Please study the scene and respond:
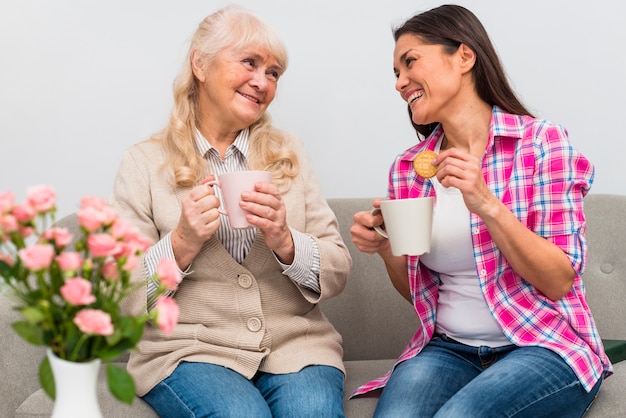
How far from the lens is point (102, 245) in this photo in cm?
83

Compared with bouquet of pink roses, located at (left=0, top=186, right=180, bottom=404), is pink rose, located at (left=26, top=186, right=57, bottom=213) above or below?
above

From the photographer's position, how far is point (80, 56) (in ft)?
7.45

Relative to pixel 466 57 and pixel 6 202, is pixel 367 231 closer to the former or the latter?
pixel 466 57

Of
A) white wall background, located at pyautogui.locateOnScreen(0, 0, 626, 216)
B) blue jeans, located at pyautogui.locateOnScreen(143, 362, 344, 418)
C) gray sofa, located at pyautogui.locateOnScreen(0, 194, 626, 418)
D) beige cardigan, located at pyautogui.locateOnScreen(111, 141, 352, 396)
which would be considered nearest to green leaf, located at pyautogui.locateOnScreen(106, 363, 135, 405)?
blue jeans, located at pyautogui.locateOnScreen(143, 362, 344, 418)

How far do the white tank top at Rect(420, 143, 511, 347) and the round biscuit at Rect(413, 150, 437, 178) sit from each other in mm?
113

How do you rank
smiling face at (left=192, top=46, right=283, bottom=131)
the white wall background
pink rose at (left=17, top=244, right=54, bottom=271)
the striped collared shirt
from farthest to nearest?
the white wall background → smiling face at (left=192, top=46, right=283, bottom=131) → the striped collared shirt → pink rose at (left=17, top=244, right=54, bottom=271)

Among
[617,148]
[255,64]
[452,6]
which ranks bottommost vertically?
[617,148]

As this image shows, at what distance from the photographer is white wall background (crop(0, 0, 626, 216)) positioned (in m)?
2.27

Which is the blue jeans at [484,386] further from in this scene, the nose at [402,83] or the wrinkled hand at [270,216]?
the nose at [402,83]

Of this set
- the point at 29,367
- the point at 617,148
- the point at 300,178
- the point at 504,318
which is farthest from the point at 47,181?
the point at 617,148

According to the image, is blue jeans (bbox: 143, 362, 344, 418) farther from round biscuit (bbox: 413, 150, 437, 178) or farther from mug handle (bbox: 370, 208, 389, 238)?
round biscuit (bbox: 413, 150, 437, 178)

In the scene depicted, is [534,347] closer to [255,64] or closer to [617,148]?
[255,64]

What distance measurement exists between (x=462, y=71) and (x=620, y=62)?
95cm

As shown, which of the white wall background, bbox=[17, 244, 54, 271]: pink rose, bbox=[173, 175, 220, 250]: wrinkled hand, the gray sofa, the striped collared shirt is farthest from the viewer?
the white wall background
